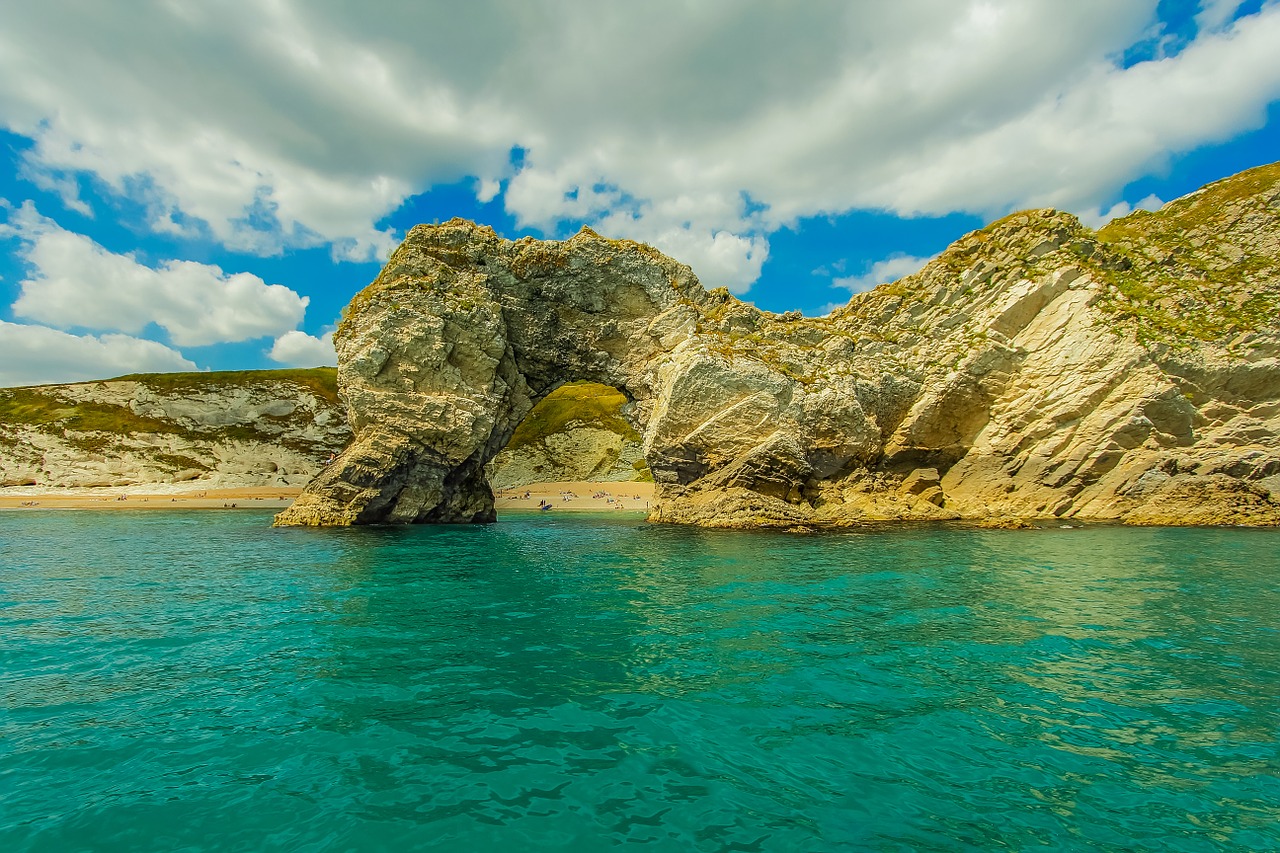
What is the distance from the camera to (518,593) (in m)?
17.4

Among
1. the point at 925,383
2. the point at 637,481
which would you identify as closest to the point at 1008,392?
the point at 925,383

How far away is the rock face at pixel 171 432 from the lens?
74875 millimetres

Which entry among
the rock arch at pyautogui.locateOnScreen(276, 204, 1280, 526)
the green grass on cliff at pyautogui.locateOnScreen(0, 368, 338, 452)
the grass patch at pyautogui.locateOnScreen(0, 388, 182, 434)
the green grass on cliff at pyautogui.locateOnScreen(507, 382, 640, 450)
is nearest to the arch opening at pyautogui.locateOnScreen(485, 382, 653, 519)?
the green grass on cliff at pyautogui.locateOnScreen(507, 382, 640, 450)

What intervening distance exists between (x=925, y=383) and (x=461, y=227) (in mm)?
36128

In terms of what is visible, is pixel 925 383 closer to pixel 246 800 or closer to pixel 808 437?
pixel 808 437

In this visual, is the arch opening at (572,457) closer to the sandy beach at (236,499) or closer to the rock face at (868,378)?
the sandy beach at (236,499)

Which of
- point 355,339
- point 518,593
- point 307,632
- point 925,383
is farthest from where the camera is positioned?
point 925,383

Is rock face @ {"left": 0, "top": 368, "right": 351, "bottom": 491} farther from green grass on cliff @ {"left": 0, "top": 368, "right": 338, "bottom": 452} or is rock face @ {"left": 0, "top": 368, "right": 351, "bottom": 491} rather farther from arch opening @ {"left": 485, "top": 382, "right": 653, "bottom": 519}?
arch opening @ {"left": 485, "top": 382, "right": 653, "bottom": 519}

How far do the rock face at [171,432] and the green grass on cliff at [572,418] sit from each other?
31.4m

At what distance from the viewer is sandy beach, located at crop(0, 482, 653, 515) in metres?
61.9

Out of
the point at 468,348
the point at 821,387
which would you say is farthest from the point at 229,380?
the point at 821,387

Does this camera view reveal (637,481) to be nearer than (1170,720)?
No

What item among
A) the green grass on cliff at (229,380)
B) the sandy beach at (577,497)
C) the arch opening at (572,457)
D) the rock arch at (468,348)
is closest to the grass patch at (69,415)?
the green grass on cliff at (229,380)

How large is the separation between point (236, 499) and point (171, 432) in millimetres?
25394
